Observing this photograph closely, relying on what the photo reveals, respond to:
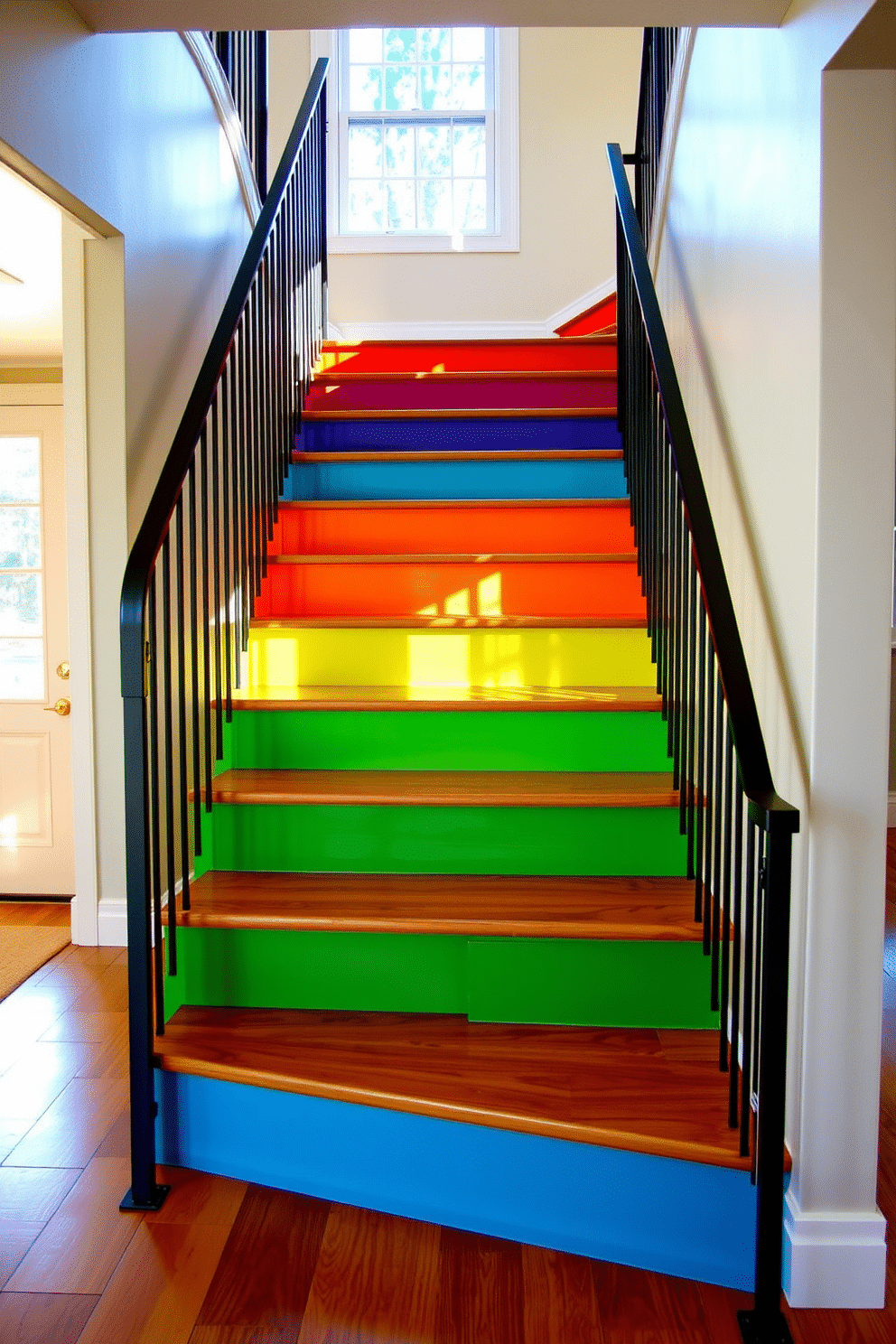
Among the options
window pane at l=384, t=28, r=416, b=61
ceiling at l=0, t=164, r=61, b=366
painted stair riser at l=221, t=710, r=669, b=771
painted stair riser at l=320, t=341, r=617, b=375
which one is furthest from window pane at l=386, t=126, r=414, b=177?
painted stair riser at l=221, t=710, r=669, b=771

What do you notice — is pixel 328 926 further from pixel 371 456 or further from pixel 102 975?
pixel 371 456

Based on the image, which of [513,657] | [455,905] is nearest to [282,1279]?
[455,905]

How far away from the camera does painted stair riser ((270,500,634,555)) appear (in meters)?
3.03

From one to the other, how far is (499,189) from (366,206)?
2.46 feet

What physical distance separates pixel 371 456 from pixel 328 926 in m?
1.72

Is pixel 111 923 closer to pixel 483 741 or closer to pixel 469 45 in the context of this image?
pixel 483 741

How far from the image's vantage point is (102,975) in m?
2.88

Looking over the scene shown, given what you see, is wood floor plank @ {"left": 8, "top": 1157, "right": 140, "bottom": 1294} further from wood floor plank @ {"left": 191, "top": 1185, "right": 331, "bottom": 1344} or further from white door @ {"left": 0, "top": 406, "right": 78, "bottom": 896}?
white door @ {"left": 0, "top": 406, "right": 78, "bottom": 896}

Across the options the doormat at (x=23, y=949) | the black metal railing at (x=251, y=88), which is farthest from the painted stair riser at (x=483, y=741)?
the black metal railing at (x=251, y=88)

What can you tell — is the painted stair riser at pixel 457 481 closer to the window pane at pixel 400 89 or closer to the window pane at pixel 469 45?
the window pane at pixel 400 89

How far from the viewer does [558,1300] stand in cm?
163

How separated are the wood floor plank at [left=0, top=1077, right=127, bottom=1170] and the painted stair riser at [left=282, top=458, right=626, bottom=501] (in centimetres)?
181

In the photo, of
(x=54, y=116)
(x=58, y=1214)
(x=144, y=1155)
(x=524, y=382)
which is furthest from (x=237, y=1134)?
(x=524, y=382)

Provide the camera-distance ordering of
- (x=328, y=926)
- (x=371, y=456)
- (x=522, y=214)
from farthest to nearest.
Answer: (x=522, y=214)
(x=371, y=456)
(x=328, y=926)
